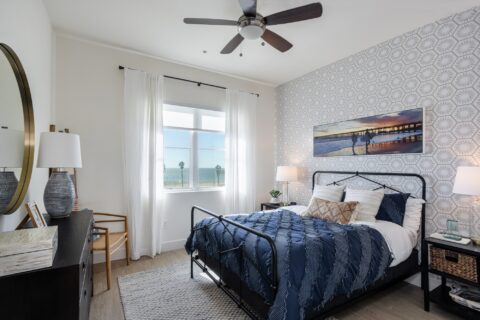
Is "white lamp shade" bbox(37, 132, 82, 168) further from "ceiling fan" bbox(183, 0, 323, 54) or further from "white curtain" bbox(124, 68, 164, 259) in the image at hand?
"ceiling fan" bbox(183, 0, 323, 54)

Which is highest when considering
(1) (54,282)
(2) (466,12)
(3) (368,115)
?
(2) (466,12)

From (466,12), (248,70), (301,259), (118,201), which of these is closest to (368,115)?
(466,12)

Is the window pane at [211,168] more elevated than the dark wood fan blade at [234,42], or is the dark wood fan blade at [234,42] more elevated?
the dark wood fan blade at [234,42]

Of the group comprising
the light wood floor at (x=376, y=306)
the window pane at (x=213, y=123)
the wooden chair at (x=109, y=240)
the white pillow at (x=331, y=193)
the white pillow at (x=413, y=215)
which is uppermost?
the window pane at (x=213, y=123)

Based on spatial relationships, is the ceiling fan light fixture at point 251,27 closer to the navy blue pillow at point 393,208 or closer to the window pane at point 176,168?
the window pane at point 176,168

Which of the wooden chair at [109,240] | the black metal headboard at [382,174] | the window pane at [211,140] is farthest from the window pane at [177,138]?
the black metal headboard at [382,174]

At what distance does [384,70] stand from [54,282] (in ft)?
12.2

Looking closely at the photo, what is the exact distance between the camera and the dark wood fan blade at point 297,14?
1.96 metres

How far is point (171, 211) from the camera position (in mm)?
3768

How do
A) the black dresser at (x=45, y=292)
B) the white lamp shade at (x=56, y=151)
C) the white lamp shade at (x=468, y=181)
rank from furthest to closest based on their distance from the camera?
the white lamp shade at (x=468, y=181) < the white lamp shade at (x=56, y=151) < the black dresser at (x=45, y=292)

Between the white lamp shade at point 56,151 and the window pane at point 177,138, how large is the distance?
1.78 metres

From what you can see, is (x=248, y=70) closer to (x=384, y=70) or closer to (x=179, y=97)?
(x=179, y=97)

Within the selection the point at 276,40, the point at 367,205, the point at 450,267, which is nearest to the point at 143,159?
the point at 276,40

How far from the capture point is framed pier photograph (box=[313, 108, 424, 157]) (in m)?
2.81
